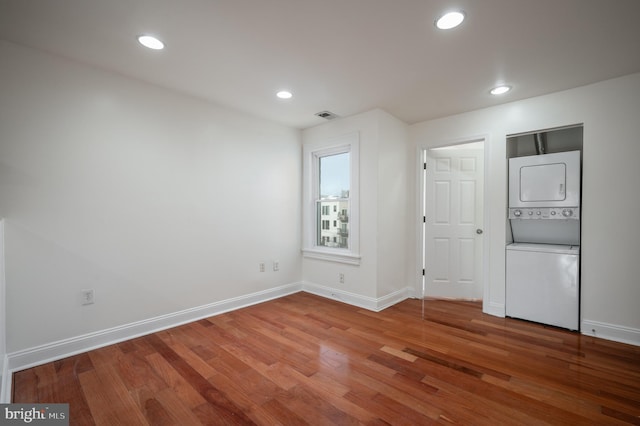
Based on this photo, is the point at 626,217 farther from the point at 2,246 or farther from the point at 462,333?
the point at 2,246

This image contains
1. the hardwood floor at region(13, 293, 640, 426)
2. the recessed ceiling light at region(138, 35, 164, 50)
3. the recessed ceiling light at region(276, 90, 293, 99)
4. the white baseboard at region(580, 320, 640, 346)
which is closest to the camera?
the hardwood floor at region(13, 293, 640, 426)

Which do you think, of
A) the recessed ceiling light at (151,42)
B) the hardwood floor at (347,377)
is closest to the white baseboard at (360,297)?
the hardwood floor at (347,377)

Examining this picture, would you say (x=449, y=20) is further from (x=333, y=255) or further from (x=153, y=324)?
(x=153, y=324)

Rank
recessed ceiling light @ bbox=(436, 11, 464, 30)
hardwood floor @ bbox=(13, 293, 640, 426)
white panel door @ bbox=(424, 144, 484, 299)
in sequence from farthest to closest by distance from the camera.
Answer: white panel door @ bbox=(424, 144, 484, 299)
recessed ceiling light @ bbox=(436, 11, 464, 30)
hardwood floor @ bbox=(13, 293, 640, 426)

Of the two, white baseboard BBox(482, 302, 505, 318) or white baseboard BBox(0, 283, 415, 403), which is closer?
white baseboard BBox(0, 283, 415, 403)

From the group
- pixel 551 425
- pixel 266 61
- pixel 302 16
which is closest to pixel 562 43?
pixel 302 16

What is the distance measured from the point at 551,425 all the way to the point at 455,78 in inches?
106

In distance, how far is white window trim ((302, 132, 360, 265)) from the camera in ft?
12.3

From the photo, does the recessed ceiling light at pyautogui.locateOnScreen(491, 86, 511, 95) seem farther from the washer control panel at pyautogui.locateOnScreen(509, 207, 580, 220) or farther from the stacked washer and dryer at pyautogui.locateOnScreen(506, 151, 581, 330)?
the washer control panel at pyautogui.locateOnScreen(509, 207, 580, 220)

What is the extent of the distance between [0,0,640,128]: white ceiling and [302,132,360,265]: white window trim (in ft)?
2.84

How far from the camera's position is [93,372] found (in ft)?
7.06

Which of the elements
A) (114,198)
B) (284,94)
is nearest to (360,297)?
(284,94)

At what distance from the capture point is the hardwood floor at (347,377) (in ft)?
5.65

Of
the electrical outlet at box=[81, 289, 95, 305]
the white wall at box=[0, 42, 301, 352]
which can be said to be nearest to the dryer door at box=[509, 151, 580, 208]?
the white wall at box=[0, 42, 301, 352]
